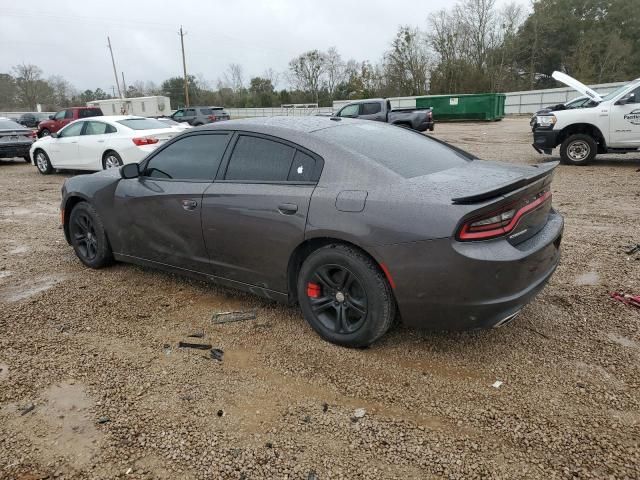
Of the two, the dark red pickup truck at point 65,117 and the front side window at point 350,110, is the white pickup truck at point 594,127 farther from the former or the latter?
the dark red pickup truck at point 65,117

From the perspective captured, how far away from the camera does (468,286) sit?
2.68 meters

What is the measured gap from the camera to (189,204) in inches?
149

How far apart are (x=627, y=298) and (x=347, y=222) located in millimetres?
2531

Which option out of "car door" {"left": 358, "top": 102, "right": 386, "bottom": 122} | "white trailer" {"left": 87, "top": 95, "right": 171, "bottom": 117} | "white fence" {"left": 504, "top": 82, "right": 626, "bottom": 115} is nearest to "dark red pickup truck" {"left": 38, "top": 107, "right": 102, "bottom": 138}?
"car door" {"left": 358, "top": 102, "right": 386, "bottom": 122}

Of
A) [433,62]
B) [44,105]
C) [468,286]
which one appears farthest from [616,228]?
[44,105]

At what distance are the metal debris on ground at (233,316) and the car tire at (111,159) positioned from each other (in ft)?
26.4

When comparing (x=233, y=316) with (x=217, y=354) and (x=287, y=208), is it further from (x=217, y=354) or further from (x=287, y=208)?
(x=287, y=208)

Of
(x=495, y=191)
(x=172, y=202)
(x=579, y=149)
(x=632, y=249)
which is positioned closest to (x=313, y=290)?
(x=495, y=191)

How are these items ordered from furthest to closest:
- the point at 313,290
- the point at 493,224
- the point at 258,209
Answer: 1. the point at 258,209
2. the point at 313,290
3. the point at 493,224

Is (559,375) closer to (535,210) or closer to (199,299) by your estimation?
(535,210)

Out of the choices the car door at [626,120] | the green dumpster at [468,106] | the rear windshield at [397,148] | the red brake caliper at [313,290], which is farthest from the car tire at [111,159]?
the green dumpster at [468,106]

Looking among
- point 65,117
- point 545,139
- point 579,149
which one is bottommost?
point 579,149

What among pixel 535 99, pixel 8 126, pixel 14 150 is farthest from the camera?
pixel 535 99

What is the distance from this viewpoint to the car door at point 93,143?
426 inches
